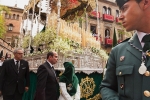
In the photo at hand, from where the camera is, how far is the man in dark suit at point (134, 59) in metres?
1.33

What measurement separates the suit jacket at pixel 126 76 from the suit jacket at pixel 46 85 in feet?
8.36

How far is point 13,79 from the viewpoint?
16.7ft

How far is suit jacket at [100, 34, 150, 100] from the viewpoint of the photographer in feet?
4.39

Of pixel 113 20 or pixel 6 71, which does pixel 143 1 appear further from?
pixel 113 20

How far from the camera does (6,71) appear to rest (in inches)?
205

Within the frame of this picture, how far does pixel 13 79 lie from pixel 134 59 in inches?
171

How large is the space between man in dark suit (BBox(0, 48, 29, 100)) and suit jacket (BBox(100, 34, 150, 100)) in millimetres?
4019

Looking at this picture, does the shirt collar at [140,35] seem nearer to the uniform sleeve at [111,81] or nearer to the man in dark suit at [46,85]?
the uniform sleeve at [111,81]

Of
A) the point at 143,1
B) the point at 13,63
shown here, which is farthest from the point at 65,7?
the point at 143,1

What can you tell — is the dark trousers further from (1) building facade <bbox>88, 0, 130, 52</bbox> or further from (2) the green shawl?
(1) building facade <bbox>88, 0, 130, 52</bbox>

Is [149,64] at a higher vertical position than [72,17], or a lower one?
lower

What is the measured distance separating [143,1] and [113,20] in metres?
30.0

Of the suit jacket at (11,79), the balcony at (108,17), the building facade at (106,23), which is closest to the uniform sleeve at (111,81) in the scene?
the suit jacket at (11,79)

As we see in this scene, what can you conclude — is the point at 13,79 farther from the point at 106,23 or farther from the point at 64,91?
the point at 106,23
